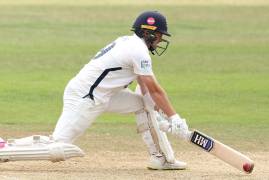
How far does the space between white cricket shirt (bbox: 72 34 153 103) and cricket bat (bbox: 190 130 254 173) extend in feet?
2.89

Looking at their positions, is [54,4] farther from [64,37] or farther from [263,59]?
[263,59]

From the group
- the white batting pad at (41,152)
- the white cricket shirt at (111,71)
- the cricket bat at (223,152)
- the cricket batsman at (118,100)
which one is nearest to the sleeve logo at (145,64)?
the cricket batsman at (118,100)

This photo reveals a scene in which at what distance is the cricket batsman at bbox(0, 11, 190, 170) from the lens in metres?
10.4

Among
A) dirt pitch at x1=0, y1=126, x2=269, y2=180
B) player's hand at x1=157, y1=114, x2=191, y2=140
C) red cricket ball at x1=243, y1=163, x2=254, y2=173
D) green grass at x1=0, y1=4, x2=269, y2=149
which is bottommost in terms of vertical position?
green grass at x1=0, y1=4, x2=269, y2=149

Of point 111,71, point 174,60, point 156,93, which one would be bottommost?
point 174,60

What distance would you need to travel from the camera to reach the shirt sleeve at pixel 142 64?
10.4 metres

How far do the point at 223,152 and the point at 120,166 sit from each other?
4.17 ft

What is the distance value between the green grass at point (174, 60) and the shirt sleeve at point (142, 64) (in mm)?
3828

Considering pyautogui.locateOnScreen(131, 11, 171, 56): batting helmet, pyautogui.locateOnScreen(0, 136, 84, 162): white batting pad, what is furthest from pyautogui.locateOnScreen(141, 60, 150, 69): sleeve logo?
pyautogui.locateOnScreen(0, 136, 84, 162): white batting pad

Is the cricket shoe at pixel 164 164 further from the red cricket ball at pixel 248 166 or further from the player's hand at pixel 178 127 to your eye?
the red cricket ball at pixel 248 166

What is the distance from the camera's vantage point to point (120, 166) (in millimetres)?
11344

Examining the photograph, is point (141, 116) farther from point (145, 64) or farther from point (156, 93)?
point (145, 64)

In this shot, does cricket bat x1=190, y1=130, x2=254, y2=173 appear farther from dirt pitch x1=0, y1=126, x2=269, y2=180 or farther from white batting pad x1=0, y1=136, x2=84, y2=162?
white batting pad x1=0, y1=136, x2=84, y2=162

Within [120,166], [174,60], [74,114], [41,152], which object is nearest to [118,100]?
[74,114]
